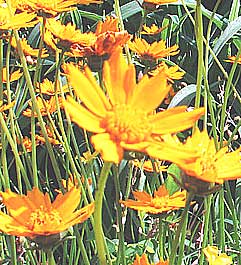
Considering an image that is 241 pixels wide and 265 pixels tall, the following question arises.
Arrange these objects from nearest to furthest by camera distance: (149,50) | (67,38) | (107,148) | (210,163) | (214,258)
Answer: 1. (107,148)
2. (210,163)
3. (214,258)
4. (67,38)
5. (149,50)

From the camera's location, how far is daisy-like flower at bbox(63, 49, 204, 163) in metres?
0.47

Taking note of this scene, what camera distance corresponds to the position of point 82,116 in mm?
474

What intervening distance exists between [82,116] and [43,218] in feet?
0.57

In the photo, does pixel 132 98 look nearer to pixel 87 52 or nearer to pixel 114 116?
pixel 114 116

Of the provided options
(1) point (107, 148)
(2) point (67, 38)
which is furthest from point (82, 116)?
(2) point (67, 38)

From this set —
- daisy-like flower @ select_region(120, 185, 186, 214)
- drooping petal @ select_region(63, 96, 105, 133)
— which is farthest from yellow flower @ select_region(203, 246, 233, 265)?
drooping petal @ select_region(63, 96, 105, 133)

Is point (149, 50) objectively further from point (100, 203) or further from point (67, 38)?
point (100, 203)

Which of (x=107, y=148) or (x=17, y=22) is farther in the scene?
(x=17, y=22)

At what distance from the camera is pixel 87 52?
30.4 inches

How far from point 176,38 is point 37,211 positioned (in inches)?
52.3

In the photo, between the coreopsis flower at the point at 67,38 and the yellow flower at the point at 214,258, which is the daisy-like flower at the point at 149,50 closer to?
the coreopsis flower at the point at 67,38

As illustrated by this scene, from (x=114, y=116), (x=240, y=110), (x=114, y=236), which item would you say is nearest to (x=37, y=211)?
(x=114, y=116)

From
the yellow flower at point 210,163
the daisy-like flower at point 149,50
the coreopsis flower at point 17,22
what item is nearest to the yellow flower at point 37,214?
the yellow flower at point 210,163

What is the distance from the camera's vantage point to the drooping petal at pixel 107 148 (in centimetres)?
44
